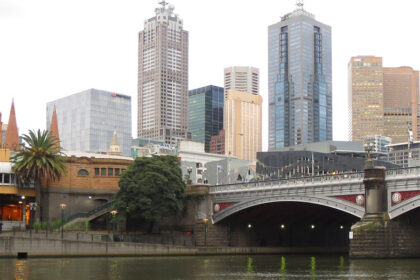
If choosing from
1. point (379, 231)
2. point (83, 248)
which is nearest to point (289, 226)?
point (379, 231)

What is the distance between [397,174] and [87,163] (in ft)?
184

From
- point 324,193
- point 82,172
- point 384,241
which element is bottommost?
point 384,241

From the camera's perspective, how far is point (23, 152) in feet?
326

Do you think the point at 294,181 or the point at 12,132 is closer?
the point at 294,181

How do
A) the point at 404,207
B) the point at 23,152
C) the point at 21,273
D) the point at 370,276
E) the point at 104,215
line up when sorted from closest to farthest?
1. the point at 370,276
2. the point at 21,273
3. the point at 404,207
4. the point at 23,152
5. the point at 104,215

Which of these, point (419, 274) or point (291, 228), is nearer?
point (419, 274)

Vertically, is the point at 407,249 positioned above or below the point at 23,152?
below

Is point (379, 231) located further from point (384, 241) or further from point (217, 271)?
point (217, 271)

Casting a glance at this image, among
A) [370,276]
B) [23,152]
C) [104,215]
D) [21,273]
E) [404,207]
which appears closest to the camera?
[370,276]

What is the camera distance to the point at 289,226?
357ft

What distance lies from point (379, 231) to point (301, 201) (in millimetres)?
14007

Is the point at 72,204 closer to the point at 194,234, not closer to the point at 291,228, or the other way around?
the point at 194,234

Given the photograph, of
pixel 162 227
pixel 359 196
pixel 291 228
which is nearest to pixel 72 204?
pixel 162 227

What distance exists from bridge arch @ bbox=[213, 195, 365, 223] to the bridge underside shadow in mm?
1476
